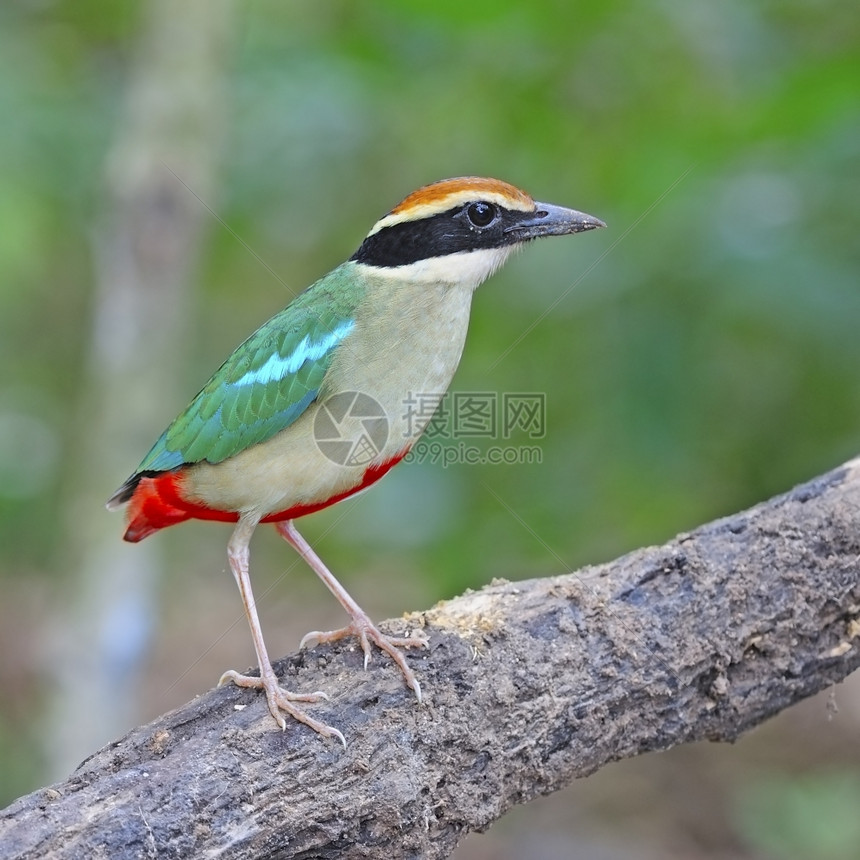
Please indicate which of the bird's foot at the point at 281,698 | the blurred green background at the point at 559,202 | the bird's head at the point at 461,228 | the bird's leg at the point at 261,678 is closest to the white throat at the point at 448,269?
the bird's head at the point at 461,228

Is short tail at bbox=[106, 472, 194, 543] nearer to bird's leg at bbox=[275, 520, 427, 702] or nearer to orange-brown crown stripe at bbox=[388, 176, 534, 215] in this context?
bird's leg at bbox=[275, 520, 427, 702]

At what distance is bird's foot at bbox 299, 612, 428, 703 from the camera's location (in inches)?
161

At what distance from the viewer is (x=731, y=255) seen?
5230mm

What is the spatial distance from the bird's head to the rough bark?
1435 millimetres

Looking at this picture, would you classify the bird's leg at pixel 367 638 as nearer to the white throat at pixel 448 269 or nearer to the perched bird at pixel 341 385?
the perched bird at pixel 341 385

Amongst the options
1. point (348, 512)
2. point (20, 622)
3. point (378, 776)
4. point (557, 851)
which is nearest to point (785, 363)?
point (348, 512)

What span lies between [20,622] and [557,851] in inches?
245

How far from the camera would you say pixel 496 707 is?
401 centimetres

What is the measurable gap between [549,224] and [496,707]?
2.14 meters

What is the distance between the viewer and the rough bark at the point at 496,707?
137 inches

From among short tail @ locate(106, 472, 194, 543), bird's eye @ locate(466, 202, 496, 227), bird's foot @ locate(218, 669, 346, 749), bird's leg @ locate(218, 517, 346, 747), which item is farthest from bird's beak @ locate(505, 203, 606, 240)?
bird's foot @ locate(218, 669, 346, 749)

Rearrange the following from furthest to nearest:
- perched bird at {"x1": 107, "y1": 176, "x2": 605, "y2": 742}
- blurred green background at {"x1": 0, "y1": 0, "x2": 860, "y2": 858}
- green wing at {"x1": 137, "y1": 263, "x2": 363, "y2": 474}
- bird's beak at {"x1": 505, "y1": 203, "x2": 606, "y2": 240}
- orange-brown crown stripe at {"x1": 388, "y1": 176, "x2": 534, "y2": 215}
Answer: blurred green background at {"x1": 0, "y1": 0, "x2": 860, "y2": 858} → bird's beak at {"x1": 505, "y1": 203, "x2": 606, "y2": 240} → orange-brown crown stripe at {"x1": 388, "y1": 176, "x2": 534, "y2": 215} → green wing at {"x1": 137, "y1": 263, "x2": 363, "y2": 474} → perched bird at {"x1": 107, "y1": 176, "x2": 605, "y2": 742}

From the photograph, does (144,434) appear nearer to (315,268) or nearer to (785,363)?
(315,268)

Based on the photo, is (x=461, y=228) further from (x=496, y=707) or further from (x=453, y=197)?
(x=496, y=707)
